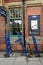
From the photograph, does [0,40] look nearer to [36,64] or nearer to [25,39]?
[25,39]

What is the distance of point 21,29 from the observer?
40.1 feet

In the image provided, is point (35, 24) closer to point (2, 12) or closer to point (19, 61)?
point (2, 12)

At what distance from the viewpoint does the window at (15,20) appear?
40.1 ft

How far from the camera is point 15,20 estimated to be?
12234 mm

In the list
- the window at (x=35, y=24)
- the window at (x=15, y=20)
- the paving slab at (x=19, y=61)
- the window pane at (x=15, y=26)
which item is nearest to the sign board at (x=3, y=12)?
the window at (x=15, y=20)

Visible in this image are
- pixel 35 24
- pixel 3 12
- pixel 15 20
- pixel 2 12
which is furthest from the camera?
pixel 15 20

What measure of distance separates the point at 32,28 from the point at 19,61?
10.3ft

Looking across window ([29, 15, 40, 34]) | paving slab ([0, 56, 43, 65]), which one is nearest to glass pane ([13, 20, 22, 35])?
window ([29, 15, 40, 34])

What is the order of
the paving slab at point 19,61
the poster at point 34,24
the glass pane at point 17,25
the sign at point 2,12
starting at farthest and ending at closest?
the glass pane at point 17,25
the poster at point 34,24
the sign at point 2,12
the paving slab at point 19,61

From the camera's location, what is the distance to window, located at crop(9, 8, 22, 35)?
12.2 meters

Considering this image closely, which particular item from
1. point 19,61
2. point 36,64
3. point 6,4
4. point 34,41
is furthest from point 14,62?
point 6,4

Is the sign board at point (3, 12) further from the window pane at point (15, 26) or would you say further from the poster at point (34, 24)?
the poster at point (34, 24)

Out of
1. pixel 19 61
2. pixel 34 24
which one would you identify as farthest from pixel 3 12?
pixel 19 61

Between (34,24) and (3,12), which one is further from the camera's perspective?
(34,24)
